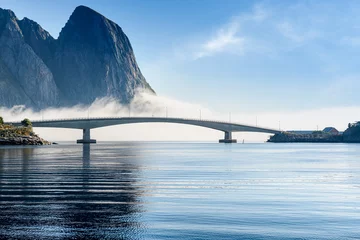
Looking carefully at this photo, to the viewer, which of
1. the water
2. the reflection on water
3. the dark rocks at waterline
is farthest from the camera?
the dark rocks at waterline

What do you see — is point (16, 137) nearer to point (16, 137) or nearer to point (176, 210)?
point (16, 137)

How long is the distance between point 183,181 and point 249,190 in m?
7.99

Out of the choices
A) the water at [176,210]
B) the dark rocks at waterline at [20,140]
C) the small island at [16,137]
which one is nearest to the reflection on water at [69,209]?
the water at [176,210]

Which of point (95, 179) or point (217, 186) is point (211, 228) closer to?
point (217, 186)

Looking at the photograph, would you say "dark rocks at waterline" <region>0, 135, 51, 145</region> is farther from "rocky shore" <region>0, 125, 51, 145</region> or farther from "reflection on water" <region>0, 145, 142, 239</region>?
"reflection on water" <region>0, 145, 142, 239</region>

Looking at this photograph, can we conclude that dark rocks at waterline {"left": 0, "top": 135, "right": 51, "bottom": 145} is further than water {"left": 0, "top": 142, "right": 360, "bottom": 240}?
Yes

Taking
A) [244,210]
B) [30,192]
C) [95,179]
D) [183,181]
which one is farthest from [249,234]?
[95,179]

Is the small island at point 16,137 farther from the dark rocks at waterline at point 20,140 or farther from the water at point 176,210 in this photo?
the water at point 176,210

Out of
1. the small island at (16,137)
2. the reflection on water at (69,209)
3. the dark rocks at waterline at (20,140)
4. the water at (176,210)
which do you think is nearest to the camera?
the reflection on water at (69,209)

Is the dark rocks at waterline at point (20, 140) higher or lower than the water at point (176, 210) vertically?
higher

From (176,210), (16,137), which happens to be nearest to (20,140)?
(16,137)

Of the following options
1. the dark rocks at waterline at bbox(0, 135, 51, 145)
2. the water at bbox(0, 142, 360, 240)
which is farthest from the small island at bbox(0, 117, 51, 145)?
the water at bbox(0, 142, 360, 240)

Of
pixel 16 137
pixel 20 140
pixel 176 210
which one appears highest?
pixel 16 137

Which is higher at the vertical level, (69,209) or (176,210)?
(69,209)
